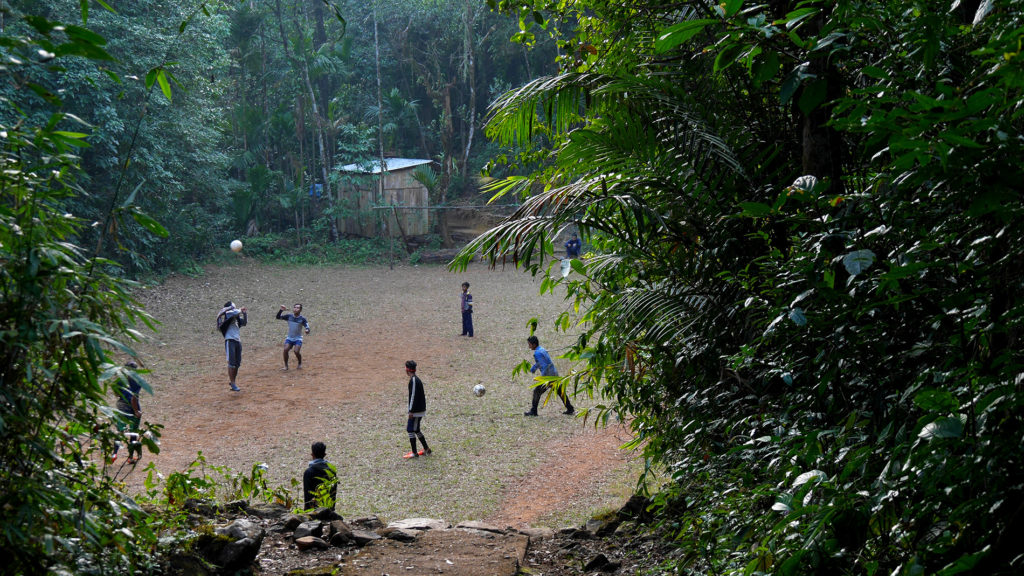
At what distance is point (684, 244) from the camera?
422cm

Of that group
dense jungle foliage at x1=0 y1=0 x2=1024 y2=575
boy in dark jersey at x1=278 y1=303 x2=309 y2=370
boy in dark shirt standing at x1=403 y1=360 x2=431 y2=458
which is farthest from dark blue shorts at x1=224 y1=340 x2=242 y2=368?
dense jungle foliage at x1=0 y1=0 x2=1024 y2=575

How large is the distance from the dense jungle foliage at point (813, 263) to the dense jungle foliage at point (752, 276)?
1 centimetres

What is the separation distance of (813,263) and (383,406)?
10.2 m

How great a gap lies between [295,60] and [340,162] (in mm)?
3763

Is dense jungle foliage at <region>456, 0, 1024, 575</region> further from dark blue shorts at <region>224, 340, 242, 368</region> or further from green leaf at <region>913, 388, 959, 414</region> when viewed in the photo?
dark blue shorts at <region>224, 340, 242, 368</region>

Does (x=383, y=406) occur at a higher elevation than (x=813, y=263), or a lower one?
lower

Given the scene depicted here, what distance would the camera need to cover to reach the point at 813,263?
2.28 m

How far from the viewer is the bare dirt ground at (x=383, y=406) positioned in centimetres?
824

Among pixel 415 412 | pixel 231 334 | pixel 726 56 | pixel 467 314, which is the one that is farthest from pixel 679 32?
pixel 467 314

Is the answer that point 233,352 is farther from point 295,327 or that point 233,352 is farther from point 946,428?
point 946,428

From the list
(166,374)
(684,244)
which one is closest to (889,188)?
(684,244)

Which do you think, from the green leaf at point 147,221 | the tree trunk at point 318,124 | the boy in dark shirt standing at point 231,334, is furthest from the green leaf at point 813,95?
the tree trunk at point 318,124

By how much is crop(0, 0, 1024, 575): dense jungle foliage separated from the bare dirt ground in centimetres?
120

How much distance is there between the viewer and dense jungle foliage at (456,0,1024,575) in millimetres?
1629
